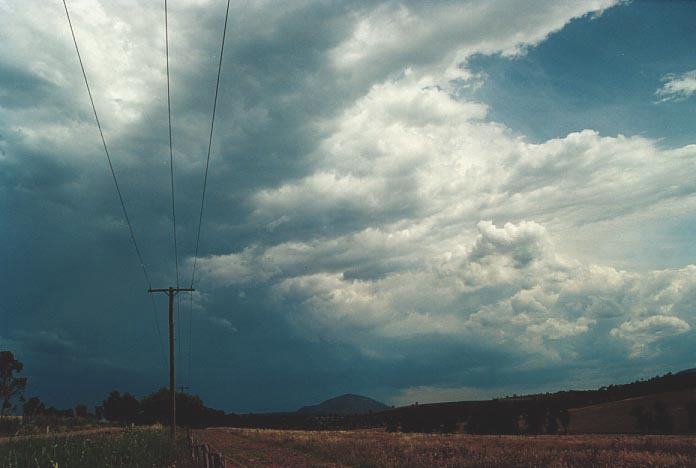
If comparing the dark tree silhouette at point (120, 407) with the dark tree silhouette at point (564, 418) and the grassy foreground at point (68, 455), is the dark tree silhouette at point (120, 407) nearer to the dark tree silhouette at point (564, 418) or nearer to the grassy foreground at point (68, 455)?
the dark tree silhouette at point (564, 418)

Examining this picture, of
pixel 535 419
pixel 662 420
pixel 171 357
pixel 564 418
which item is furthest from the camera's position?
pixel 535 419

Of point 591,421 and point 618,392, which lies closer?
point 591,421

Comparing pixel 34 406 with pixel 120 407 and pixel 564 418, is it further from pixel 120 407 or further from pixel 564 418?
pixel 564 418

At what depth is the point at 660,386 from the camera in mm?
160750

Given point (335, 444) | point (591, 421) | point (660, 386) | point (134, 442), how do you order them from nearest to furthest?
1. point (134, 442)
2. point (335, 444)
3. point (591, 421)
4. point (660, 386)

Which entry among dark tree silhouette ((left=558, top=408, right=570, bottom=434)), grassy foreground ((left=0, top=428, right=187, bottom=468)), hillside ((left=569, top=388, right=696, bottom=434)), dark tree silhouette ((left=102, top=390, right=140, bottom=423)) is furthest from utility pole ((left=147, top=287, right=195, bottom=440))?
dark tree silhouette ((left=102, top=390, right=140, bottom=423))

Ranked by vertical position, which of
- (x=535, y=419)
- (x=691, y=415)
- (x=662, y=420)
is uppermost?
(x=535, y=419)

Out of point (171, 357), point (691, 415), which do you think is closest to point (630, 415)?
point (691, 415)

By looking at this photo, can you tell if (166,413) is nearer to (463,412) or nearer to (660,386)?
(463,412)

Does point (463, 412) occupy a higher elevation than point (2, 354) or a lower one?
lower

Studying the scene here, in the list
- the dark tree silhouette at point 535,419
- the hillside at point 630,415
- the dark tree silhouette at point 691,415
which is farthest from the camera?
the dark tree silhouette at point 535,419

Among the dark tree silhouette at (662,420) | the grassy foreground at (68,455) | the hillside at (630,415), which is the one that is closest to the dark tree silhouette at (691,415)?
the hillside at (630,415)

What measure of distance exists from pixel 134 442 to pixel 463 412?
4780 inches

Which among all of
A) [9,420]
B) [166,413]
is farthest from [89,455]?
[166,413]
